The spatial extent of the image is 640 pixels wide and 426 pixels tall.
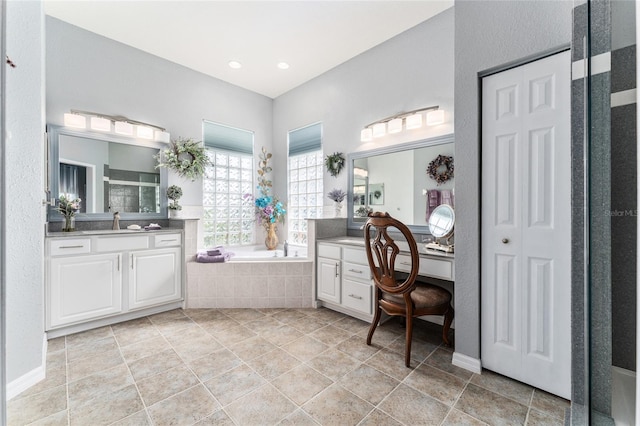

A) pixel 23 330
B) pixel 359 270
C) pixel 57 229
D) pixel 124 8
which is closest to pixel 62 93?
pixel 124 8

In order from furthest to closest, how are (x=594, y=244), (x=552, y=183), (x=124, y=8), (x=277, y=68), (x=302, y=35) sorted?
(x=277, y=68) < (x=302, y=35) < (x=124, y=8) < (x=552, y=183) < (x=594, y=244)

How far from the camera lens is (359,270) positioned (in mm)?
2711


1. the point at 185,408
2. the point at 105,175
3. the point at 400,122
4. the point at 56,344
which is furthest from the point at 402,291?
the point at 105,175

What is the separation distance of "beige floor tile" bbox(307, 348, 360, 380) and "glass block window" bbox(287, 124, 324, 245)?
7.04 feet

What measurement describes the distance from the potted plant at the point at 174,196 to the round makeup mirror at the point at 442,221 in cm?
304

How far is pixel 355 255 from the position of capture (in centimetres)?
275

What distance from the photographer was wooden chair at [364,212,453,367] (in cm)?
197

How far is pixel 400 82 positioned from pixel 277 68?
172cm

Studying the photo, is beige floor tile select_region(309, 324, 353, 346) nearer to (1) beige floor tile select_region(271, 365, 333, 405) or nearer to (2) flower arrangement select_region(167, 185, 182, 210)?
(1) beige floor tile select_region(271, 365, 333, 405)

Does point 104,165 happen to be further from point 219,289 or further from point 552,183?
point 552,183

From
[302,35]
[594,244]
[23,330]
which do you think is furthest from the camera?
[302,35]

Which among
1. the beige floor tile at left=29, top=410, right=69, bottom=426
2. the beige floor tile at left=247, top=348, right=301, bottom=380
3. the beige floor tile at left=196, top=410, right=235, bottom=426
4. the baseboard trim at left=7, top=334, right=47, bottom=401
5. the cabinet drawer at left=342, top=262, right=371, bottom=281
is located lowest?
the beige floor tile at left=196, top=410, right=235, bottom=426

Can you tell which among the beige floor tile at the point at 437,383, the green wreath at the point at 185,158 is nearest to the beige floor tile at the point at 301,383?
the beige floor tile at the point at 437,383

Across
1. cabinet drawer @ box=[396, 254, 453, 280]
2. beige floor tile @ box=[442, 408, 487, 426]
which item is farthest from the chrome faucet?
beige floor tile @ box=[442, 408, 487, 426]
